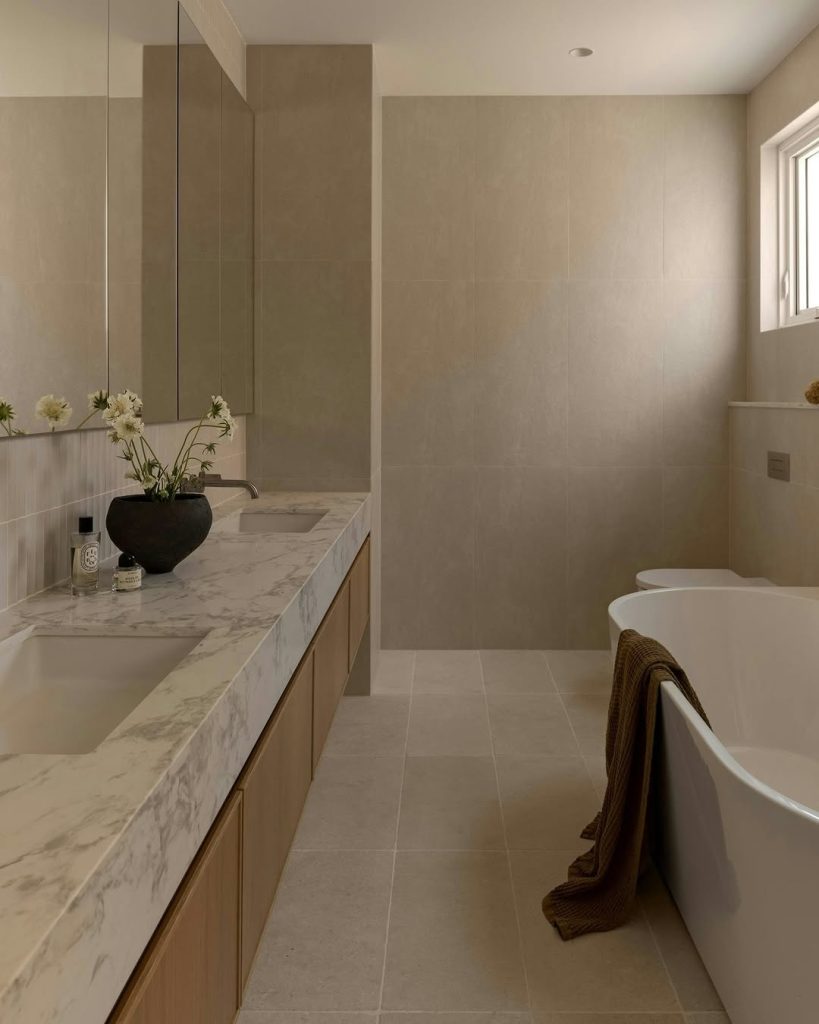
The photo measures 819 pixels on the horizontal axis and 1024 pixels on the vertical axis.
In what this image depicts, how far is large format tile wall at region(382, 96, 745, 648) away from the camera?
173 inches

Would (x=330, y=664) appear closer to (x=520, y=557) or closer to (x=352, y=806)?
(x=352, y=806)

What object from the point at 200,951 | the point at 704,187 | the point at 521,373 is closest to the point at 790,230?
the point at 704,187

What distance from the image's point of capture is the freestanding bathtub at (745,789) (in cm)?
155

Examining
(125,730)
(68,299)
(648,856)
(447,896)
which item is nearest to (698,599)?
(648,856)

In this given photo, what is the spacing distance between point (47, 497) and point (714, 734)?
1.62 metres

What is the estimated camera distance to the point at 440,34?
3670 mm

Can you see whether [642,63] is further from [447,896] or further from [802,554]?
[447,896]

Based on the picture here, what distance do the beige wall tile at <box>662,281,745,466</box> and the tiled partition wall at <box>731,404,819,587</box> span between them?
0.10 m

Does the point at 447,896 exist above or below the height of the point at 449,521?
below

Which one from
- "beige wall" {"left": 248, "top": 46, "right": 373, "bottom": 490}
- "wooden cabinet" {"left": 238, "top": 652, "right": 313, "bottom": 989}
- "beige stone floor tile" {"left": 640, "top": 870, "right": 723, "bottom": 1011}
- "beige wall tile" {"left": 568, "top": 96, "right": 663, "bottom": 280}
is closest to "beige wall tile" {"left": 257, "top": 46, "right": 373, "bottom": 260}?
"beige wall" {"left": 248, "top": 46, "right": 373, "bottom": 490}

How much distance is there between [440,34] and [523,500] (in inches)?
80.5

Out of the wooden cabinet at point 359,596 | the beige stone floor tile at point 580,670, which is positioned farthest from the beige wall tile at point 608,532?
the wooden cabinet at point 359,596

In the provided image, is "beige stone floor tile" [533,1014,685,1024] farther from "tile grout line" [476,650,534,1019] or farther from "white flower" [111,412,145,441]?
"white flower" [111,412,145,441]

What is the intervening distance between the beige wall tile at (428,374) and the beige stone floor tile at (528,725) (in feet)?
4.00
